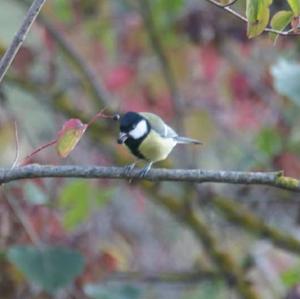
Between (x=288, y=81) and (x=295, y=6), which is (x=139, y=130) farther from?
(x=295, y=6)

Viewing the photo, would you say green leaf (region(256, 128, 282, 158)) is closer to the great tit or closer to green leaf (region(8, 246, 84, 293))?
green leaf (region(8, 246, 84, 293))

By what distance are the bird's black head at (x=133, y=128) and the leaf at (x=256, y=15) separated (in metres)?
0.61

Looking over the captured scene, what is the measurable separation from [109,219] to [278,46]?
3.01 ft

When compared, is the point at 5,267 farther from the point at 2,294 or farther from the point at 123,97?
the point at 123,97

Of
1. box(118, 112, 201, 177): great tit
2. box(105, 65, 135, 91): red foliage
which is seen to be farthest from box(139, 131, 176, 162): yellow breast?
box(105, 65, 135, 91): red foliage

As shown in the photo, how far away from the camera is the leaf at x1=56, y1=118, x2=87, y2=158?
1.40 metres

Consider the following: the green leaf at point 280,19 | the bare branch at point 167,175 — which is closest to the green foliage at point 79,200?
the bare branch at point 167,175

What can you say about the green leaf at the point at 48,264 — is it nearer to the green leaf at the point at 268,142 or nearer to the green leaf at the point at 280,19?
the green leaf at the point at 268,142

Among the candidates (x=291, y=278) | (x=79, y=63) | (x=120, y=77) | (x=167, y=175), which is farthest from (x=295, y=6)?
(x=120, y=77)

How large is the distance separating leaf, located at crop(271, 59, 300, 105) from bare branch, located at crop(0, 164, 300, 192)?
780mm

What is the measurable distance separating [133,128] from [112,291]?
0.60 meters

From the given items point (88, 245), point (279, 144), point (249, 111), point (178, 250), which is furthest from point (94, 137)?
point (178, 250)

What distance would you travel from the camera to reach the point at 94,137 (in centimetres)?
Result: 306

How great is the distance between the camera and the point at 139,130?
211 centimetres
